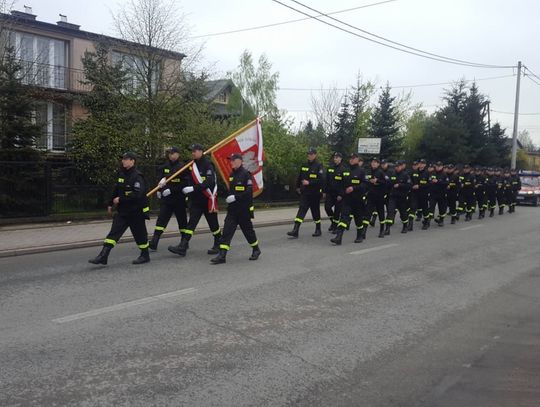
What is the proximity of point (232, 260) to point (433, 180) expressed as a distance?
8.49 meters

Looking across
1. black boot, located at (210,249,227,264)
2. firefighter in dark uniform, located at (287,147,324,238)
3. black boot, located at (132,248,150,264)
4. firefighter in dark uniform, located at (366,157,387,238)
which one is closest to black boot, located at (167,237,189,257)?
black boot, located at (132,248,150,264)

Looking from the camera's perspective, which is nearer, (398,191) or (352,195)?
(352,195)

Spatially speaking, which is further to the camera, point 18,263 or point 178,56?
point 178,56

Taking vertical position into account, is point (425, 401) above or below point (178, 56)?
below

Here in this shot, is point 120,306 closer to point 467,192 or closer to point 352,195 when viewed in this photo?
point 352,195

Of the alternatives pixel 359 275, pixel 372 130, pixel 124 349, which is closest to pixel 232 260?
pixel 359 275

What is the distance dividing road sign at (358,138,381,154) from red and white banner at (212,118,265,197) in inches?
636

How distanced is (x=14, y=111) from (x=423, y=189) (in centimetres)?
1175

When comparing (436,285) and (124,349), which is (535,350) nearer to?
(436,285)

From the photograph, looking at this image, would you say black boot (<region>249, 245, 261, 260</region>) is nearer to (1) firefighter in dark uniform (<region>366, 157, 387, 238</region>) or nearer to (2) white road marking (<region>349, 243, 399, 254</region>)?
(2) white road marking (<region>349, 243, 399, 254</region>)

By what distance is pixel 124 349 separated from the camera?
4.73 metres

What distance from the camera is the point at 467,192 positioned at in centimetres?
1781

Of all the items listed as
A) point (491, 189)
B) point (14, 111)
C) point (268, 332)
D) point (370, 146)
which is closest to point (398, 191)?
point (491, 189)

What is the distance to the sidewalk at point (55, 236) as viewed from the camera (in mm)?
10014
